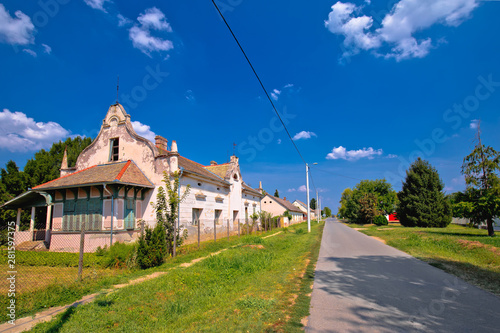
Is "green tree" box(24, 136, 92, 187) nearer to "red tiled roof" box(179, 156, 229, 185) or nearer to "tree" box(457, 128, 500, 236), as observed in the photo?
"red tiled roof" box(179, 156, 229, 185)

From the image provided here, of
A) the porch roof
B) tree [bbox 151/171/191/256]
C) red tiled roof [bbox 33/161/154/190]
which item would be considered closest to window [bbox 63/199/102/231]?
red tiled roof [bbox 33/161/154/190]

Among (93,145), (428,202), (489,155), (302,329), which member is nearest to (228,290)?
(302,329)

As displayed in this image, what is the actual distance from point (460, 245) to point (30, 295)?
16.7 meters

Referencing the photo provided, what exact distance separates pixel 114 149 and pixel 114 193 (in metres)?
5.42

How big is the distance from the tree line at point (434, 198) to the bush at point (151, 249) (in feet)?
65.7

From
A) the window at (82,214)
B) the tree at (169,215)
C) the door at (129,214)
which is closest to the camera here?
the tree at (169,215)

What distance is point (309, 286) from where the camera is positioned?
6.41 m

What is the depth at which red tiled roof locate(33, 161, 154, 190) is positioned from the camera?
44.1 feet

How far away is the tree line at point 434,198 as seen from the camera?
17500 mm

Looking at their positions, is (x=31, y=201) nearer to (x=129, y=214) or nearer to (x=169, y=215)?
(x=129, y=214)

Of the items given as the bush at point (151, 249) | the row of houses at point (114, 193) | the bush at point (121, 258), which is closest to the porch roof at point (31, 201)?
the row of houses at point (114, 193)

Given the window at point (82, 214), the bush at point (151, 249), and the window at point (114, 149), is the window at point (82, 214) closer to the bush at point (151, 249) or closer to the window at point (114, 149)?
the window at point (114, 149)

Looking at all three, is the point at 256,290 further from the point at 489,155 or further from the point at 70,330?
the point at 489,155

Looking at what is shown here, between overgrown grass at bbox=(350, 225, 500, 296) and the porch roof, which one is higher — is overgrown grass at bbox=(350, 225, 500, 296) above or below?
below
